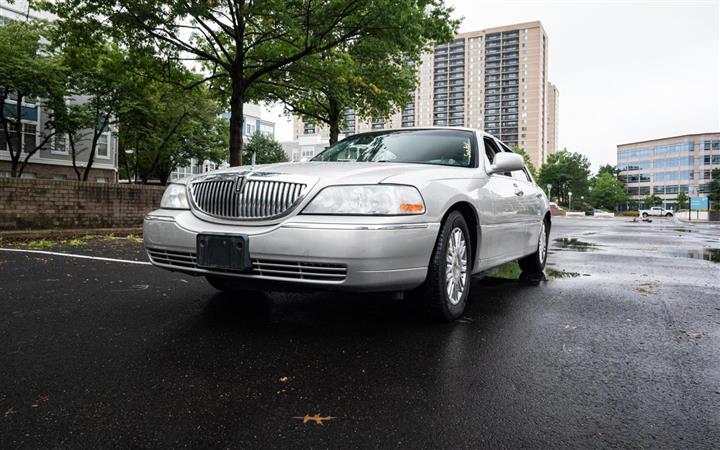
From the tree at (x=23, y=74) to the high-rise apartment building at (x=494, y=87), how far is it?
334 feet

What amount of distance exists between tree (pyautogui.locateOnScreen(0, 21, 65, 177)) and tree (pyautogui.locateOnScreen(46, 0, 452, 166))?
12.1 m

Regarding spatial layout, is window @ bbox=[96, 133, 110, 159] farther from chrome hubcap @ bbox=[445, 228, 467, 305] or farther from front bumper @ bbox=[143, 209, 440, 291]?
chrome hubcap @ bbox=[445, 228, 467, 305]

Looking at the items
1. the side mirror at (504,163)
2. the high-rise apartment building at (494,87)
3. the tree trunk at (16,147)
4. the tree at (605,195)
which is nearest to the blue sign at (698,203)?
the tree at (605,195)

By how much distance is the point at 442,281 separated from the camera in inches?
134

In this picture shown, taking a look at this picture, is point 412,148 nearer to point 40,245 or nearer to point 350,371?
point 350,371

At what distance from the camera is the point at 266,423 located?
197 centimetres

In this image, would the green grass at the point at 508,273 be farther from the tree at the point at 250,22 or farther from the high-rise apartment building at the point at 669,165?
the high-rise apartment building at the point at 669,165

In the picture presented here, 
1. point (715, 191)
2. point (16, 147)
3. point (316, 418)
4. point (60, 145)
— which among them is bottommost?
point (316, 418)

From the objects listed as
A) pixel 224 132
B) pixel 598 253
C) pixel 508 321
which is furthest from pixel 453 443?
pixel 224 132

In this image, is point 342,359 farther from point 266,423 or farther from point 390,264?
point 266,423

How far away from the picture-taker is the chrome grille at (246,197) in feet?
10.4

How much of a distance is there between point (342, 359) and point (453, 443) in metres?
1.06

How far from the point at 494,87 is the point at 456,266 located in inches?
5871

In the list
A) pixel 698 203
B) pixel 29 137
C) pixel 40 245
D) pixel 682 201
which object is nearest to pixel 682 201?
pixel 682 201
